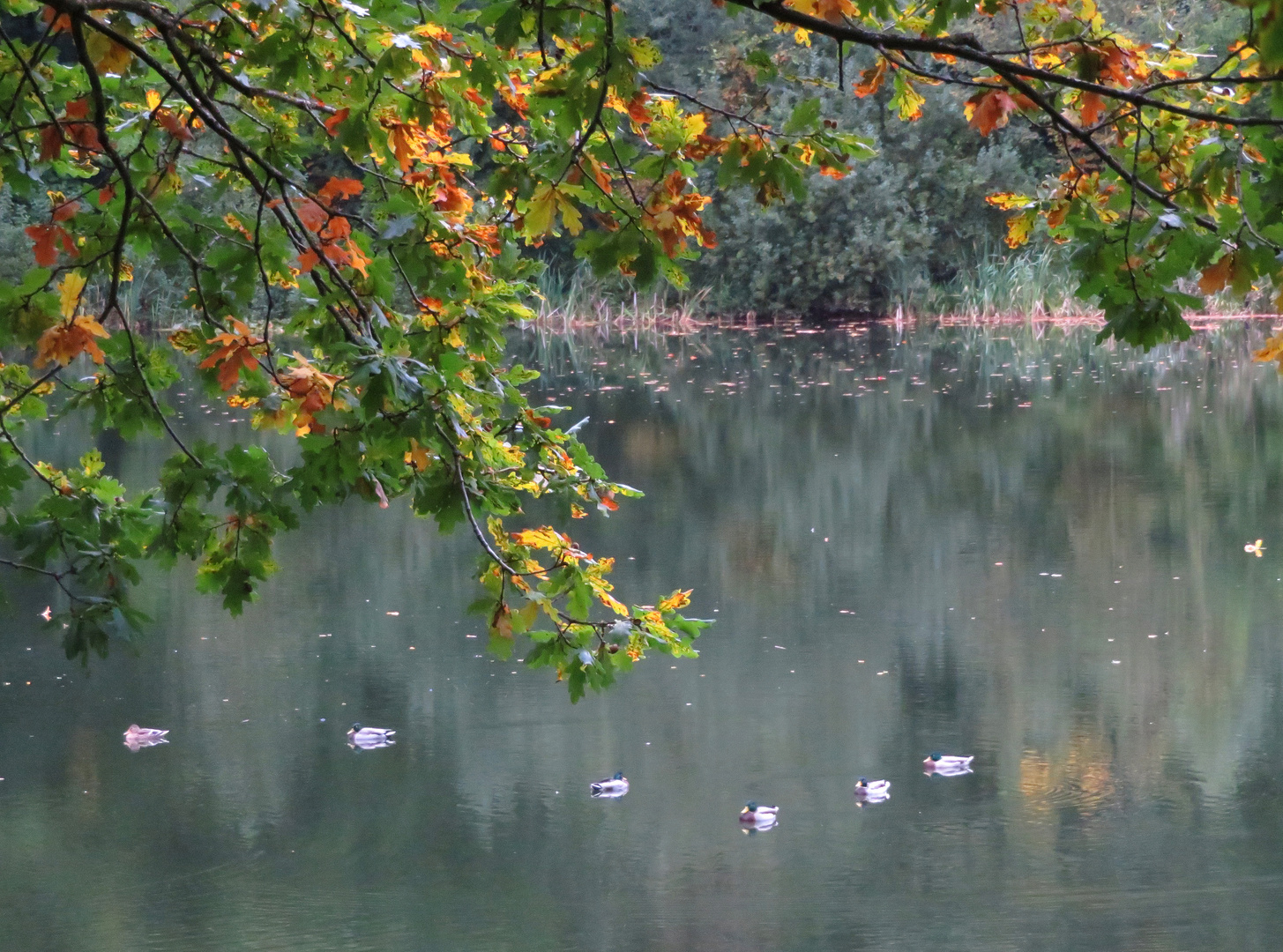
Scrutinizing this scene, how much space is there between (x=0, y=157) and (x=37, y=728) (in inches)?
128

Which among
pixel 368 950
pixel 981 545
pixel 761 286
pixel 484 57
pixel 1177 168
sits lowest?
pixel 368 950

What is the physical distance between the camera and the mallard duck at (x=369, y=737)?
17.8 feet

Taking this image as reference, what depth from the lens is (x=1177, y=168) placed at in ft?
9.23

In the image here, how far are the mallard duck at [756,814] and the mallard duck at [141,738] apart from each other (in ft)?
6.93

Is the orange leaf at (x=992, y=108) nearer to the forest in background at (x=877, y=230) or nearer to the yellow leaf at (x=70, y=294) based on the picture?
the yellow leaf at (x=70, y=294)

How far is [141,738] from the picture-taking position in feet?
18.1

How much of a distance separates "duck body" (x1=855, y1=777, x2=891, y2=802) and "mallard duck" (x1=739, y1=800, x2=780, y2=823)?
1.01 feet

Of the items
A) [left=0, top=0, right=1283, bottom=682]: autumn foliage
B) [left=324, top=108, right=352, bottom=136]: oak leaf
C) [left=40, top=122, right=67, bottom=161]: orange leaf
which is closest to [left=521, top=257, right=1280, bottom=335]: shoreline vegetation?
[left=0, top=0, right=1283, bottom=682]: autumn foliage

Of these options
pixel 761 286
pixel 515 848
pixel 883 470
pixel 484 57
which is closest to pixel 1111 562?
pixel 883 470

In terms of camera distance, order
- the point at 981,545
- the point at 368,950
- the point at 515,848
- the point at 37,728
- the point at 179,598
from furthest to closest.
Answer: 1. the point at 981,545
2. the point at 179,598
3. the point at 37,728
4. the point at 515,848
5. the point at 368,950

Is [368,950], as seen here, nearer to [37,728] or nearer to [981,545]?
[37,728]

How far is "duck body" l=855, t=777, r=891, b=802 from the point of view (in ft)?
15.6

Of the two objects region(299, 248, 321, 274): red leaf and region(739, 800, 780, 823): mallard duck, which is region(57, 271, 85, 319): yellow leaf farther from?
region(739, 800, 780, 823): mallard duck

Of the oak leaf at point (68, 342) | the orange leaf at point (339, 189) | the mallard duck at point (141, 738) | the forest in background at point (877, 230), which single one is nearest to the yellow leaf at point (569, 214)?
the orange leaf at point (339, 189)
